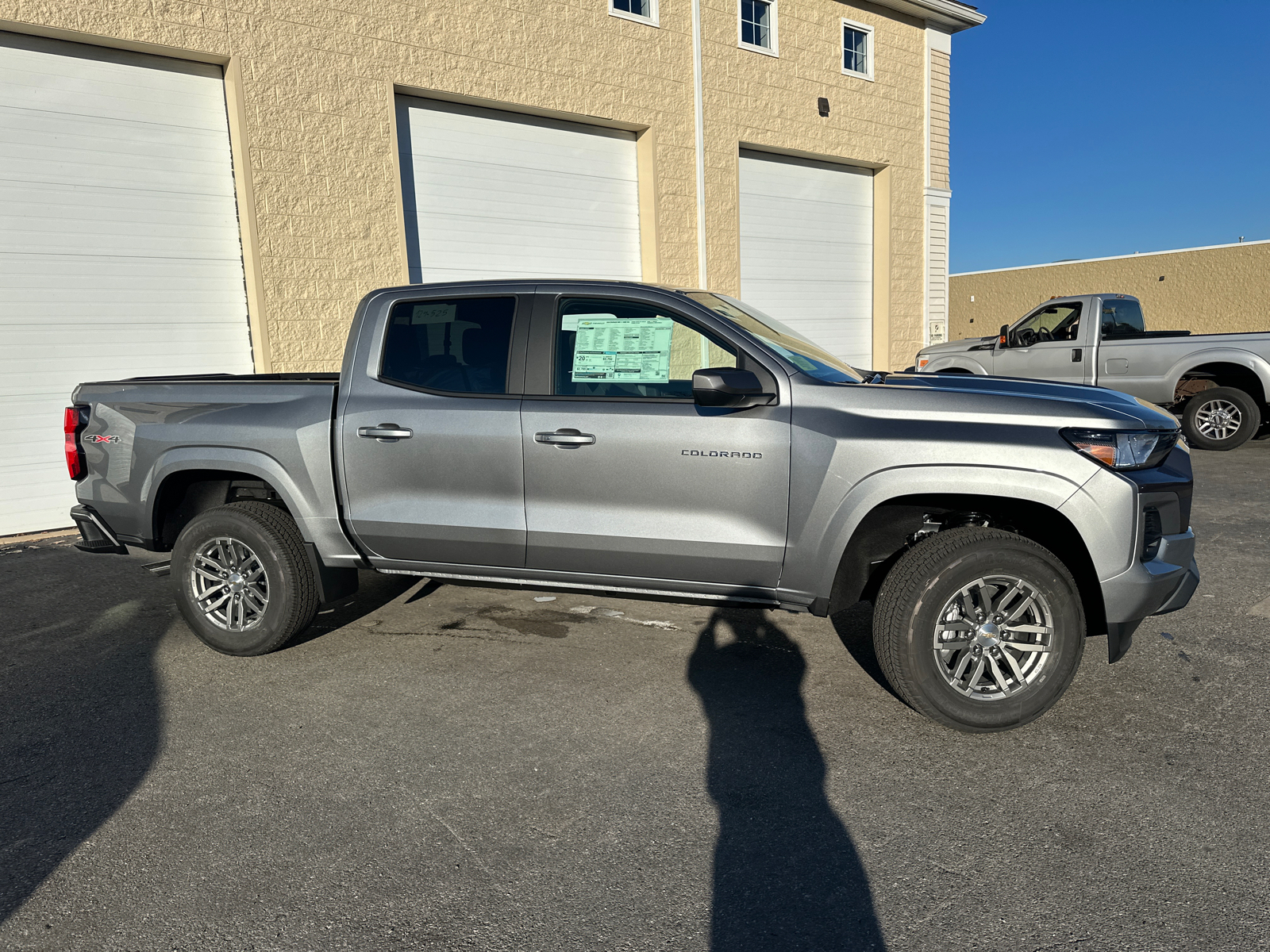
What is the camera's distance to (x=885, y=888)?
8.22 feet

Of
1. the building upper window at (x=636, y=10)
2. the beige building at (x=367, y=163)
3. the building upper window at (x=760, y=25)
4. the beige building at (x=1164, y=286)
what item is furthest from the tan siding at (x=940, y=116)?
the beige building at (x=1164, y=286)

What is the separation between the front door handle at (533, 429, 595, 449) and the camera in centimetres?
391

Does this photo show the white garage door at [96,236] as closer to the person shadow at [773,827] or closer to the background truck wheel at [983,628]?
the person shadow at [773,827]

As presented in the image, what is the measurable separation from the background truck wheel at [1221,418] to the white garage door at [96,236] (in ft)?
36.9

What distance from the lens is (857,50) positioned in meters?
14.7

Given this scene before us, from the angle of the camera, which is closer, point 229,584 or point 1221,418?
point 229,584

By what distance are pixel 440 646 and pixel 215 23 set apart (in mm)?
7084

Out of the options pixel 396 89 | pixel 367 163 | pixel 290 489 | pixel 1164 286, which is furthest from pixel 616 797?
pixel 1164 286

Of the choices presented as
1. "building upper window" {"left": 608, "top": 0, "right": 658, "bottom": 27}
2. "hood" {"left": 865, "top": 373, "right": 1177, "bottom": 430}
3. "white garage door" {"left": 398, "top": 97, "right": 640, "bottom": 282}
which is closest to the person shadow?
"hood" {"left": 865, "top": 373, "right": 1177, "bottom": 430}

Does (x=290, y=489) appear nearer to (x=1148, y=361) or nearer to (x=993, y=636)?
(x=993, y=636)

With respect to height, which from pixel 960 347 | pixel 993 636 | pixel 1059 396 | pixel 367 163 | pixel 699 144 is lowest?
pixel 993 636

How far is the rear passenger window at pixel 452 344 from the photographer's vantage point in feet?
13.9

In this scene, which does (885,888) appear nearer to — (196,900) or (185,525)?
(196,900)

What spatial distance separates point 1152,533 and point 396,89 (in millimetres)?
9013
